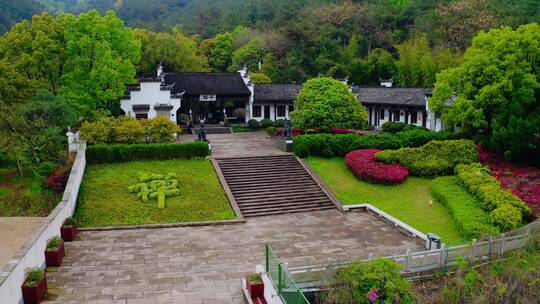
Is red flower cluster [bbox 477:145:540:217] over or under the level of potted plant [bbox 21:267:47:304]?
over

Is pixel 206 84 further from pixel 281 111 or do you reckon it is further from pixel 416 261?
pixel 416 261

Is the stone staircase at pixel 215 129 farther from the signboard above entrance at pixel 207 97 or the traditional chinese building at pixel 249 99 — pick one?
the signboard above entrance at pixel 207 97

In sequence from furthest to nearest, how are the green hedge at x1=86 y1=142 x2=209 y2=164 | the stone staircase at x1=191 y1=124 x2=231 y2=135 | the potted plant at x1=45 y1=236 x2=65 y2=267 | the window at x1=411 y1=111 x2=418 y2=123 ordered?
the stone staircase at x1=191 y1=124 x2=231 y2=135 → the window at x1=411 y1=111 x2=418 y2=123 → the green hedge at x1=86 y1=142 x2=209 y2=164 → the potted plant at x1=45 y1=236 x2=65 y2=267

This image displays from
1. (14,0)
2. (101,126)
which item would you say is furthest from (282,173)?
(14,0)

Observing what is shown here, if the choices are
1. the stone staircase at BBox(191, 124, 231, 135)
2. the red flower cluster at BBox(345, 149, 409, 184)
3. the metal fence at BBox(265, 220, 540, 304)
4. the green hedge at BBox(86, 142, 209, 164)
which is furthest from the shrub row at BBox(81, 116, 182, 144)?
the metal fence at BBox(265, 220, 540, 304)

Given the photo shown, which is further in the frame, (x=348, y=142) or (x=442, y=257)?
(x=348, y=142)

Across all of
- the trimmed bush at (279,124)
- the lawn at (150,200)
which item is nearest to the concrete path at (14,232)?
the lawn at (150,200)

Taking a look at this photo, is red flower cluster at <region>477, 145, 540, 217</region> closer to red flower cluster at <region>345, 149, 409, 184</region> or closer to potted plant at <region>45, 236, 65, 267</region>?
red flower cluster at <region>345, 149, 409, 184</region>

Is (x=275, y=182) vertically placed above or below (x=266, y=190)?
above

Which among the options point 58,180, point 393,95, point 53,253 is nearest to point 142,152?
point 58,180
